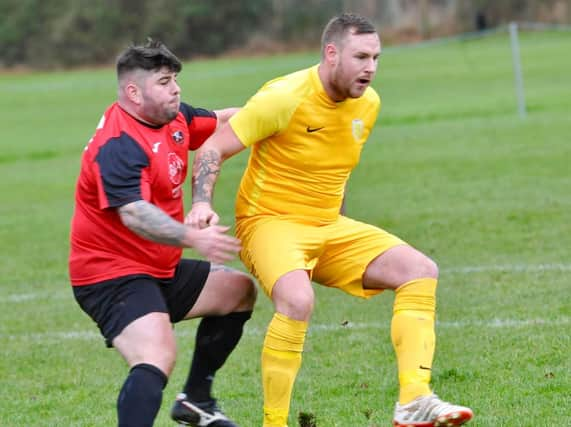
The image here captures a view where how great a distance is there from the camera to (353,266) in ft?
20.9

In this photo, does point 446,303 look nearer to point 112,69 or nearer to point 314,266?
point 314,266

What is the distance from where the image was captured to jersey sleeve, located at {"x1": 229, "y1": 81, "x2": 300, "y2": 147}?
6203 mm

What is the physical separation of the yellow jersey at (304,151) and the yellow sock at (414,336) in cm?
70

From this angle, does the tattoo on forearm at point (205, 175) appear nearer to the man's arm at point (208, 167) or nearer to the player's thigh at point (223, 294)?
the man's arm at point (208, 167)

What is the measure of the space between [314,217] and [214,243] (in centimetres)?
133

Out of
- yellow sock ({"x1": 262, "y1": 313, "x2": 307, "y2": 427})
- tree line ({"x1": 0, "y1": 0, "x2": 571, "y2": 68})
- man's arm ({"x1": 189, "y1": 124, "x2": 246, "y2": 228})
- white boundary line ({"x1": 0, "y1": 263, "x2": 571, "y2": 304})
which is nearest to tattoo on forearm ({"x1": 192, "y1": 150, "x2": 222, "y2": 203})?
man's arm ({"x1": 189, "y1": 124, "x2": 246, "y2": 228})

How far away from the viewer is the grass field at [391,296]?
6.88m

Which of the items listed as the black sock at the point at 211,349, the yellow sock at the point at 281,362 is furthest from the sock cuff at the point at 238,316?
the yellow sock at the point at 281,362

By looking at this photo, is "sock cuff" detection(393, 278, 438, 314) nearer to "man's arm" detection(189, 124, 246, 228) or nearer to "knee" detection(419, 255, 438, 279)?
"knee" detection(419, 255, 438, 279)

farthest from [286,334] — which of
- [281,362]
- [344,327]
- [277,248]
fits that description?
[344,327]

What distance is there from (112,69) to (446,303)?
48.0m

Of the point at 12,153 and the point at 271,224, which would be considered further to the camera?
the point at 12,153

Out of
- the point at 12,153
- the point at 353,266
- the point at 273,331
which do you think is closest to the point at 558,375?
the point at 353,266

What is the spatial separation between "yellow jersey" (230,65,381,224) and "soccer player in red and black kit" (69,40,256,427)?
0.48 m
